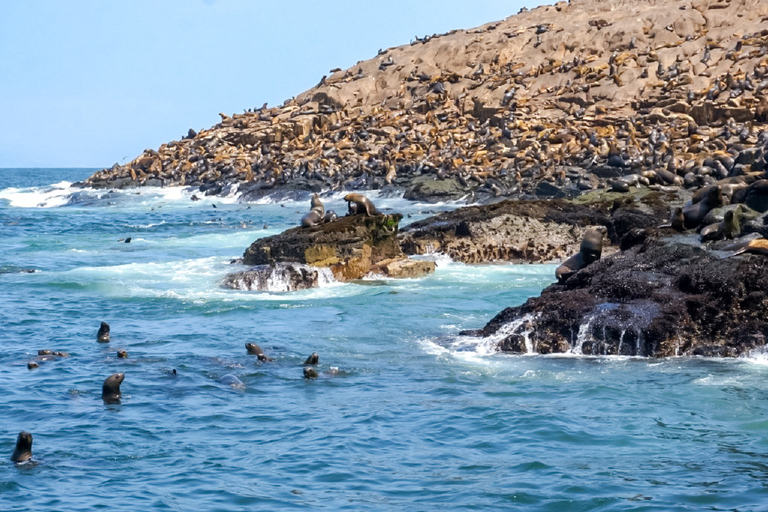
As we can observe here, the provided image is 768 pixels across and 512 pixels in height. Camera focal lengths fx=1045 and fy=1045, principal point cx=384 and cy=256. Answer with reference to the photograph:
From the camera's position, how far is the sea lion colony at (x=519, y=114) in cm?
3928

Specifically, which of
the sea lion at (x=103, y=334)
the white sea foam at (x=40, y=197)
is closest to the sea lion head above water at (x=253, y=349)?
the sea lion at (x=103, y=334)

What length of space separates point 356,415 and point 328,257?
9.72 meters

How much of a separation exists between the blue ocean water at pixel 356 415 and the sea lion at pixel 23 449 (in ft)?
0.38

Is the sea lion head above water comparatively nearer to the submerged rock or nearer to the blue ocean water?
the blue ocean water

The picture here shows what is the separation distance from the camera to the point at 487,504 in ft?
25.2

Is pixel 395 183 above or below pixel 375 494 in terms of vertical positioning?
above

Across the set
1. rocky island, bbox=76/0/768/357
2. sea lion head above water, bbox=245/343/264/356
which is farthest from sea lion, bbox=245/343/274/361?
rocky island, bbox=76/0/768/357

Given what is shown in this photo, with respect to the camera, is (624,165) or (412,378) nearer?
(412,378)

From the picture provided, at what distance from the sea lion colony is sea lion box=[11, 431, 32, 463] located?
2485 cm

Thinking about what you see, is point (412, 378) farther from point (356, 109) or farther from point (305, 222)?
point (356, 109)

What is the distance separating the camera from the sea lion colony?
129 feet

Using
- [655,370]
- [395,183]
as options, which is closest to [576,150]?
[395,183]

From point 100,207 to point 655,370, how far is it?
39.2 m

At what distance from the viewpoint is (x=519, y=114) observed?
156 ft
